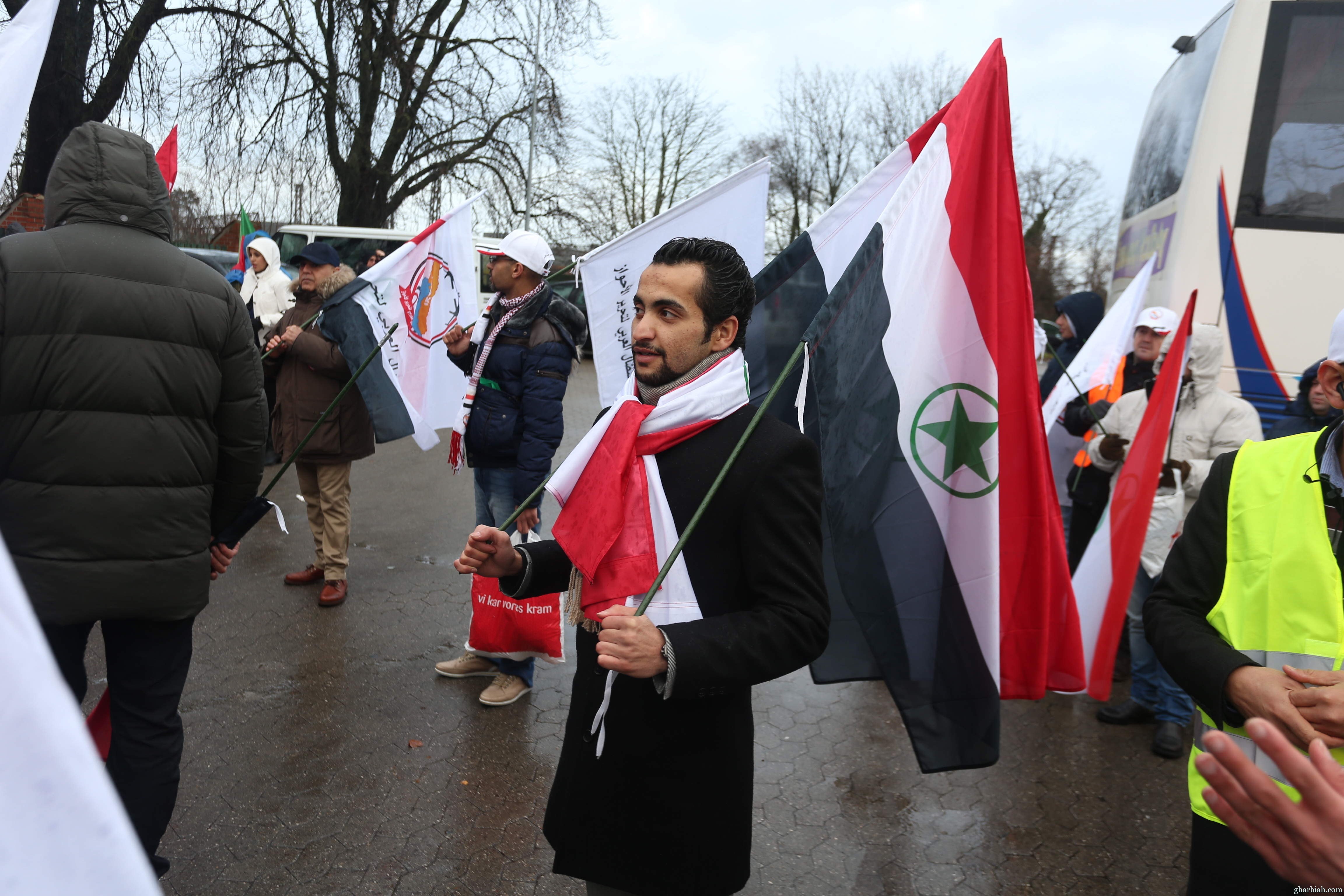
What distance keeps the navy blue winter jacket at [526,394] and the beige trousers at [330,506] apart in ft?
4.63

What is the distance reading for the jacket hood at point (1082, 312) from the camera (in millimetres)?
7082

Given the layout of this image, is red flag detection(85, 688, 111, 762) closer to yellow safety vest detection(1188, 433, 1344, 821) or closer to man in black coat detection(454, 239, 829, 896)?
man in black coat detection(454, 239, 829, 896)

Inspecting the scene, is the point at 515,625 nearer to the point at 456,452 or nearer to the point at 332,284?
the point at 456,452

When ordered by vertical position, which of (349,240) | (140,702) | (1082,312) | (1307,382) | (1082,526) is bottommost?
(1082,526)

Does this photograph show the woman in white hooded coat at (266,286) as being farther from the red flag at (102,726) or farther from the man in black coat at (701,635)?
the man in black coat at (701,635)

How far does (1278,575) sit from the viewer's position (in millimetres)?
1620

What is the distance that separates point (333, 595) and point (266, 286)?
3977mm

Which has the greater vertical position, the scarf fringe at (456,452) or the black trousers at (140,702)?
the scarf fringe at (456,452)

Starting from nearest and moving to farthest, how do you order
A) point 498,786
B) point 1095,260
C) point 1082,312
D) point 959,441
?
point 959,441
point 498,786
point 1082,312
point 1095,260

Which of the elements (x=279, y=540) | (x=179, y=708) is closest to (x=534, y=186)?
(x=279, y=540)

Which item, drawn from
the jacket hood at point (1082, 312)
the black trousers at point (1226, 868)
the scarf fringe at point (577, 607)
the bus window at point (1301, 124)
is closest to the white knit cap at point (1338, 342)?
the black trousers at point (1226, 868)

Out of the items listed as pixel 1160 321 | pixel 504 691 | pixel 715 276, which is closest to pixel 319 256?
pixel 504 691

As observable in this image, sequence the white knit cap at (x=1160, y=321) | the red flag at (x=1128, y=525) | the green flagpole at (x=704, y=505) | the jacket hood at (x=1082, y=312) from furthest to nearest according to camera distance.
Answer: the jacket hood at (x=1082, y=312), the white knit cap at (x=1160, y=321), the red flag at (x=1128, y=525), the green flagpole at (x=704, y=505)

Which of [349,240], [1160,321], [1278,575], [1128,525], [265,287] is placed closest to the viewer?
[1278,575]
